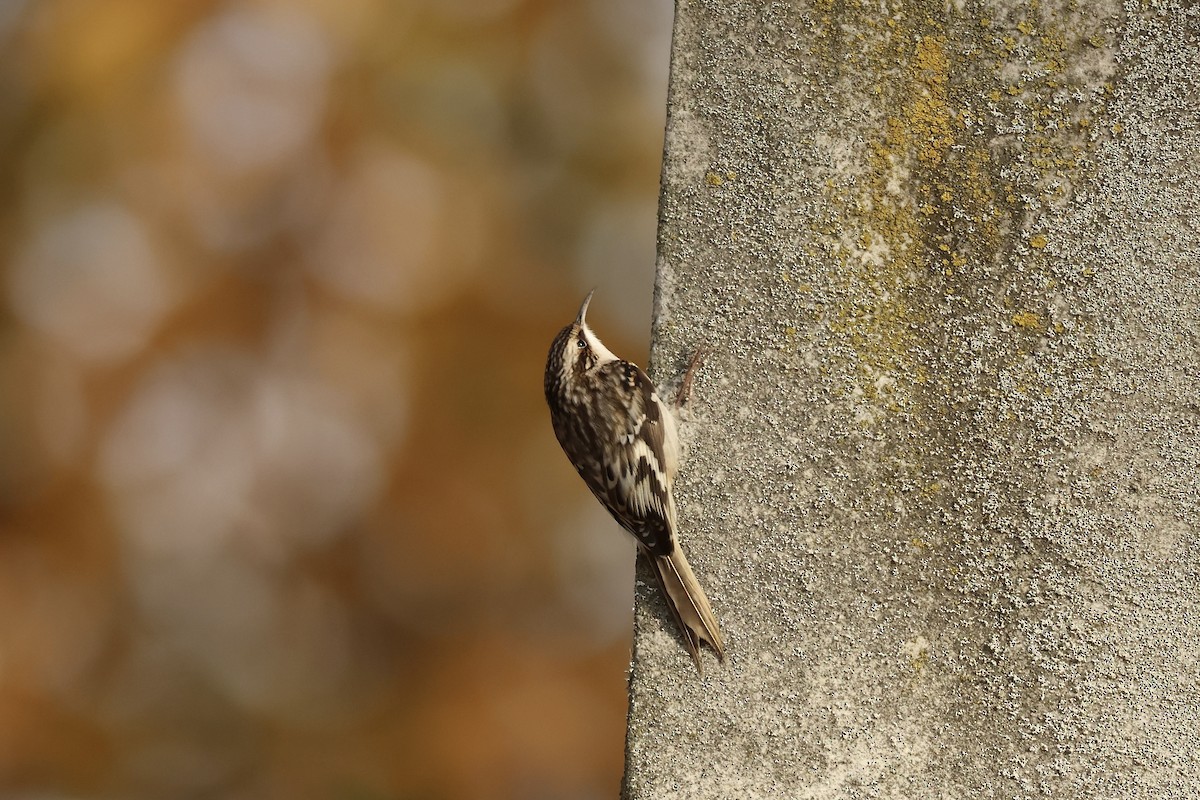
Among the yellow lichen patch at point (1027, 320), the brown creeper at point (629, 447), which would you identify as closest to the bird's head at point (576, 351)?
the brown creeper at point (629, 447)

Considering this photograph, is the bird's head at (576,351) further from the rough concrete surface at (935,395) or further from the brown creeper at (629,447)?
the rough concrete surface at (935,395)

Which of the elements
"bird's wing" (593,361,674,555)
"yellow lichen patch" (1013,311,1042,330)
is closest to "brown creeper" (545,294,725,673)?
"bird's wing" (593,361,674,555)

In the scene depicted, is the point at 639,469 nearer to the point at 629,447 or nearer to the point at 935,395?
the point at 629,447

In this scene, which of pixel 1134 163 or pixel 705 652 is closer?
pixel 1134 163

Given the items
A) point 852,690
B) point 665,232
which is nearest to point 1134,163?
point 665,232

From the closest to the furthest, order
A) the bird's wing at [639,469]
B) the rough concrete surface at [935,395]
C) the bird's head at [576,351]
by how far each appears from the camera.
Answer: the rough concrete surface at [935,395] < the bird's wing at [639,469] < the bird's head at [576,351]

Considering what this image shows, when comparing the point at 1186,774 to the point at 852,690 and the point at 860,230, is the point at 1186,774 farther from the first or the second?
the point at 860,230

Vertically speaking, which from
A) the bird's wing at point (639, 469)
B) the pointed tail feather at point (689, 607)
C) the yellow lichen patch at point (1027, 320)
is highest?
the yellow lichen patch at point (1027, 320)
